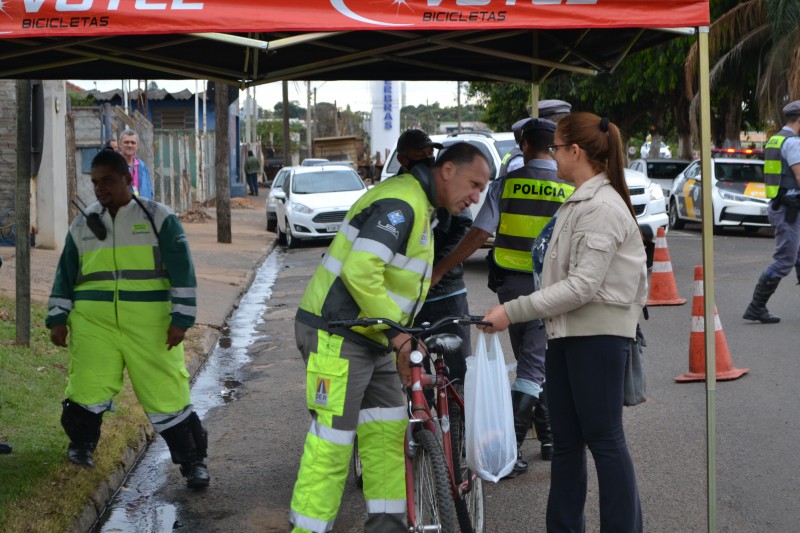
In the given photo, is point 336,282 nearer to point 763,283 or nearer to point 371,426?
point 371,426

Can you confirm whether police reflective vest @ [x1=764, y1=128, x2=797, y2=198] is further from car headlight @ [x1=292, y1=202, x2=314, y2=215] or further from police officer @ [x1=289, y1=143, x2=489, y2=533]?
car headlight @ [x1=292, y1=202, x2=314, y2=215]

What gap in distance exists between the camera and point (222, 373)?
9.57 meters

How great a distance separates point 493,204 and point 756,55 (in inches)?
1014

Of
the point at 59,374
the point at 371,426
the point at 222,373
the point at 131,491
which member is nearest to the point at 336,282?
the point at 371,426

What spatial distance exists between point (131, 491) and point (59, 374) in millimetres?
2619

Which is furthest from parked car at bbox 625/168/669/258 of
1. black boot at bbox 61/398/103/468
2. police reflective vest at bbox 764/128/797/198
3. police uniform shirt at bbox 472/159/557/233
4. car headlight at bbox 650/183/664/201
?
black boot at bbox 61/398/103/468

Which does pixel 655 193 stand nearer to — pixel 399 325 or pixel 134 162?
pixel 134 162

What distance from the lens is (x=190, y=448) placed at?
19.3ft

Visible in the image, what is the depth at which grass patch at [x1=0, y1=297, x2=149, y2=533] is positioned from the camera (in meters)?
5.21

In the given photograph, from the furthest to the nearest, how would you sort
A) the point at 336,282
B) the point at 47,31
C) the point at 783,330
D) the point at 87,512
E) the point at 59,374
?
the point at 783,330
the point at 59,374
the point at 87,512
the point at 336,282
the point at 47,31

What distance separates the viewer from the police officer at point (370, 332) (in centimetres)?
427

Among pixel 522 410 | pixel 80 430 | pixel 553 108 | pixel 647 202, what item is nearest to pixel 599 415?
pixel 522 410

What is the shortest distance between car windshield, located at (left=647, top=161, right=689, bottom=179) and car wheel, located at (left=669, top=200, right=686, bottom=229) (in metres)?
4.34

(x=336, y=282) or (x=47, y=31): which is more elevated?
→ (x=47, y=31)
